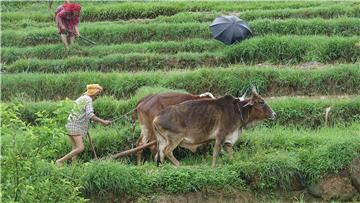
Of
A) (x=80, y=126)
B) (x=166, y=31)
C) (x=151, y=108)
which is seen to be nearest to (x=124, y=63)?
(x=166, y=31)

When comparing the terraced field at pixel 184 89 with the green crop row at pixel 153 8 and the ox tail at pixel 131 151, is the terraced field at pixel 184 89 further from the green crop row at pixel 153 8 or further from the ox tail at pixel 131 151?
the ox tail at pixel 131 151

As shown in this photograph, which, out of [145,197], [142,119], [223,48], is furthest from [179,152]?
[223,48]

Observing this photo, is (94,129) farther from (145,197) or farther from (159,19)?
(159,19)

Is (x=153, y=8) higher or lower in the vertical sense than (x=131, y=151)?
higher

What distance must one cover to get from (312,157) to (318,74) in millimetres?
4770

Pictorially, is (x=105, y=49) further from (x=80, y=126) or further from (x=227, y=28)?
(x=80, y=126)

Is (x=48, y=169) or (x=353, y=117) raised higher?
(x=48, y=169)

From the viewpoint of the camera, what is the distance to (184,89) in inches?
620

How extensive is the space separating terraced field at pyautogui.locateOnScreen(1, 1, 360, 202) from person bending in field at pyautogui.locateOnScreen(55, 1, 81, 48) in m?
0.48

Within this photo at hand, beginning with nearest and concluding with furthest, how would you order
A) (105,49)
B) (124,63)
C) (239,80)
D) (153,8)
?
(239,80)
(124,63)
(105,49)
(153,8)

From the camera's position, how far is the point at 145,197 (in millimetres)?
10867

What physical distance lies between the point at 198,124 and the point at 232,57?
6.73m

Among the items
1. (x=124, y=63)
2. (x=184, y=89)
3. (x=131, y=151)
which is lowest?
(x=124, y=63)

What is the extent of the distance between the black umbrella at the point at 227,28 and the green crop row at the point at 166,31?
5.47 ft
